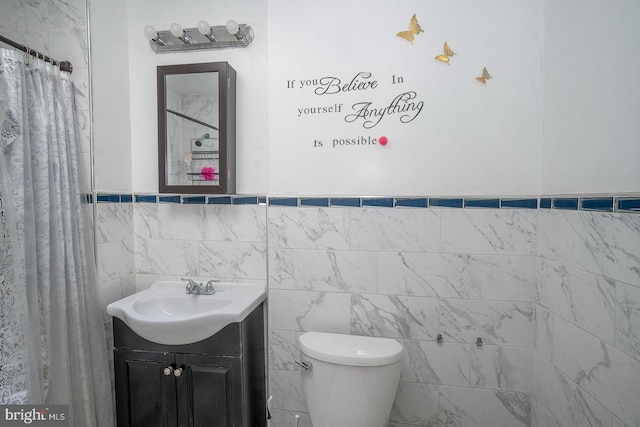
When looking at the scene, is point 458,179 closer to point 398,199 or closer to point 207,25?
point 398,199

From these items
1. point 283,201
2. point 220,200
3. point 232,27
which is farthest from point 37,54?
point 283,201

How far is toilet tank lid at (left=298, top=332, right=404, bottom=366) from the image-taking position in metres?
1.17

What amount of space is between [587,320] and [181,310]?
67.0 inches

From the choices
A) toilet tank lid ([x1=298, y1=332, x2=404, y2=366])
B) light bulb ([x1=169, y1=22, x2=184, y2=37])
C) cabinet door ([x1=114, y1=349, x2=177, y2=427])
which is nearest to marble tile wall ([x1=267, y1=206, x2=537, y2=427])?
toilet tank lid ([x1=298, y1=332, x2=404, y2=366])

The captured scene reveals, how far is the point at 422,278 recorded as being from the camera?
4.52 ft

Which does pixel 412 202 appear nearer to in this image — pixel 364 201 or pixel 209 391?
pixel 364 201

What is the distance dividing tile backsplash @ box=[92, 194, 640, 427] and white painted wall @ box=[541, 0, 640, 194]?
128mm

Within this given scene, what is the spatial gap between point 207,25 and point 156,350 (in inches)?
61.5

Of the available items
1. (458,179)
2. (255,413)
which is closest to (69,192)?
(255,413)

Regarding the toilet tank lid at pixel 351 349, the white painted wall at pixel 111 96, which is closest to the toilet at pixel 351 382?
the toilet tank lid at pixel 351 349

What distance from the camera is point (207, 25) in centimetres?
146

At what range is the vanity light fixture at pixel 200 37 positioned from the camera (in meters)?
1.48

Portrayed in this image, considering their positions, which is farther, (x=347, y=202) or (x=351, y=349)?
(x=347, y=202)

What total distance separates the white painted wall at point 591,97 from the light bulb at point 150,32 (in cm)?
183
